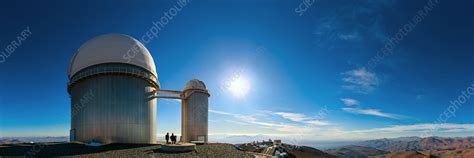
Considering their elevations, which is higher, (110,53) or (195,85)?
(110,53)

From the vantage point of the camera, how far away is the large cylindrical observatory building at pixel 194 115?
34.0m

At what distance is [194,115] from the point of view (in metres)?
34.3

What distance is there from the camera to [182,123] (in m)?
34.9

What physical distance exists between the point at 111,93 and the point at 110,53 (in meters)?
4.10

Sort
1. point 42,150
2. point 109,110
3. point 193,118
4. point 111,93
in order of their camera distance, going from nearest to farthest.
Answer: point 42,150, point 109,110, point 111,93, point 193,118

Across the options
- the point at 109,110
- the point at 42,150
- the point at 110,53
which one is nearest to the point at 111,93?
the point at 109,110

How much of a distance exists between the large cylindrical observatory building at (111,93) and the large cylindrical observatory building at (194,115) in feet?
23.5

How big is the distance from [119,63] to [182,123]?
42.6ft

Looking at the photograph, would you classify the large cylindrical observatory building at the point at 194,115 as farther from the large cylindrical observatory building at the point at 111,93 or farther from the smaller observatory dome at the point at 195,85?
the large cylindrical observatory building at the point at 111,93

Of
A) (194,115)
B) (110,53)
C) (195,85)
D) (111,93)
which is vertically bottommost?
(194,115)

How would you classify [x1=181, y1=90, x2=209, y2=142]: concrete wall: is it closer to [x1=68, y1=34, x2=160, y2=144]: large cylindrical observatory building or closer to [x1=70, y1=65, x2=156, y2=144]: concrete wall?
[x1=68, y1=34, x2=160, y2=144]: large cylindrical observatory building

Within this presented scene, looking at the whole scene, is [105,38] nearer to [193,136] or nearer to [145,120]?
[145,120]

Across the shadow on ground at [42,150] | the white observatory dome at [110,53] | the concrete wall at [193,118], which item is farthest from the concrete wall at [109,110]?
Answer: the concrete wall at [193,118]

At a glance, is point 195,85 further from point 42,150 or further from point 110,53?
point 42,150
